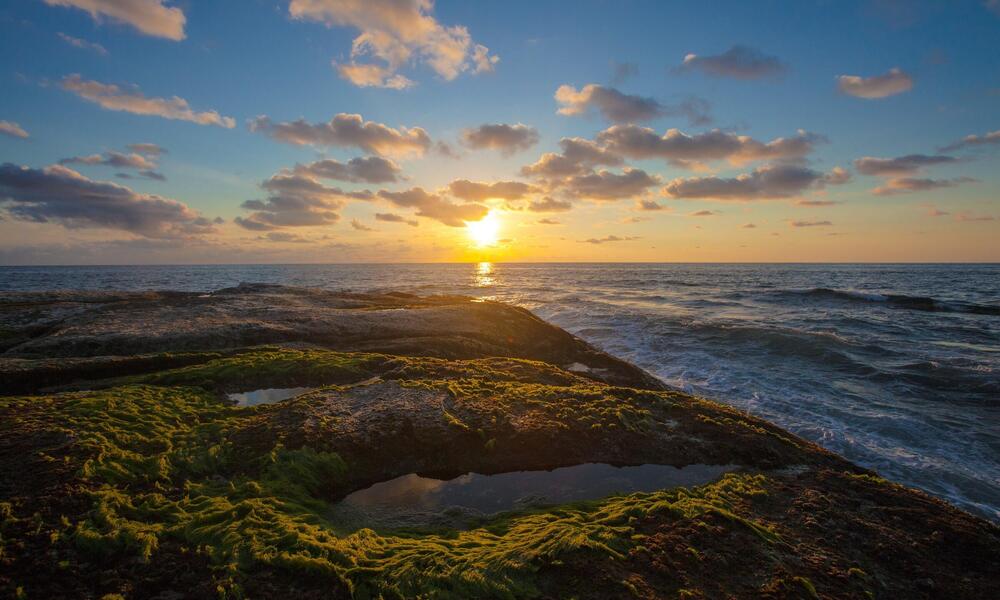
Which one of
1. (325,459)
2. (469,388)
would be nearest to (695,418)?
(469,388)

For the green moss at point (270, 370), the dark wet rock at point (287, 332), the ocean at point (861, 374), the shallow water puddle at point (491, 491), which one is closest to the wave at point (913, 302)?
the ocean at point (861, 374)

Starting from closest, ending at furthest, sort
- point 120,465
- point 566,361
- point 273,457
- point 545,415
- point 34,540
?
point 34,540
point 120,465
point 273,457
point 545,415
point 566,361

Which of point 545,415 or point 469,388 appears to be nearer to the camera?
point 545,415

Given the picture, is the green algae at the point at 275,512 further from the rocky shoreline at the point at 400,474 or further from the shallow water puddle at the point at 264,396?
the shallow water puddle at the point at 264,396

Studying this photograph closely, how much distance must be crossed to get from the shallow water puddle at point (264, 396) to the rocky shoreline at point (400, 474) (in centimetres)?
32

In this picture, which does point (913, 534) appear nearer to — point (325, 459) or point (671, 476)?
point (671, 476)

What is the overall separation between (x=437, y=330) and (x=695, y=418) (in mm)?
11081

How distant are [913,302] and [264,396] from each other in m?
54.5

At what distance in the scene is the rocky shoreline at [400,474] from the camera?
4.63 metres

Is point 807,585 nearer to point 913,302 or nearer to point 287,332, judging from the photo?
point 287,332

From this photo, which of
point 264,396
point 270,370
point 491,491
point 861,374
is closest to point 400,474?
point 491,491

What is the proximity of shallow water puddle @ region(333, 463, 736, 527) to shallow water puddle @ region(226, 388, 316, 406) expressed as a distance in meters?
4.93

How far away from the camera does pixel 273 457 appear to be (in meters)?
7.18

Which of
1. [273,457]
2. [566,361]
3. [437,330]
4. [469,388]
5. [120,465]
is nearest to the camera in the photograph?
[120,465]
